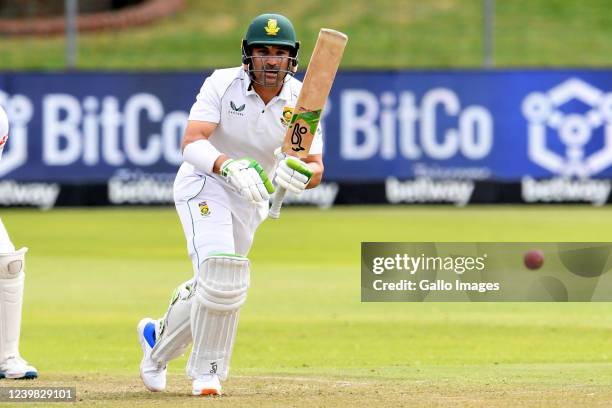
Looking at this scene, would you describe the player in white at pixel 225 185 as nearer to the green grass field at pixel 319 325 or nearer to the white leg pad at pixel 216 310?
the white leg pad at pixel 216 310

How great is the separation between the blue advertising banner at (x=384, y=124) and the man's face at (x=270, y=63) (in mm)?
14198

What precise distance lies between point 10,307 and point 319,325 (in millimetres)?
3750

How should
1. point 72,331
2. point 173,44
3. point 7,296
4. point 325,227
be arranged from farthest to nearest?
point 173,44 < point 325,227 < point 72,331 < point 7,296

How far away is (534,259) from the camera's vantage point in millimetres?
8125

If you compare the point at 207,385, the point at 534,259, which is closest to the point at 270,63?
the point at 207,385

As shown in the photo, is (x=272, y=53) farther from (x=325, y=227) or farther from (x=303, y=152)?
(x=325, y=227)

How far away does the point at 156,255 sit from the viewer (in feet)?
53.6

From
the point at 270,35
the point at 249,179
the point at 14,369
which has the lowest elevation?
the point at 14,369

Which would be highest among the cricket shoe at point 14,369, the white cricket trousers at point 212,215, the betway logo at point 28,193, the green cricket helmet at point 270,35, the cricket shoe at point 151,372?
the green cricket helmet at point 270,35

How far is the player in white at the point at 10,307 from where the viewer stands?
7.85m

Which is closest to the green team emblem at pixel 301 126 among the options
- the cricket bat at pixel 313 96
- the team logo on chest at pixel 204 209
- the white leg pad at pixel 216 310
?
the cricket bat at pixel 313 96

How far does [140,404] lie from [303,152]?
4.58 feet

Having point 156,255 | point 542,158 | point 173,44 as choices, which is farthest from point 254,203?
point 173,44

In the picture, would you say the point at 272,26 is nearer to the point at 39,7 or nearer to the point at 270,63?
the point at 270,63
